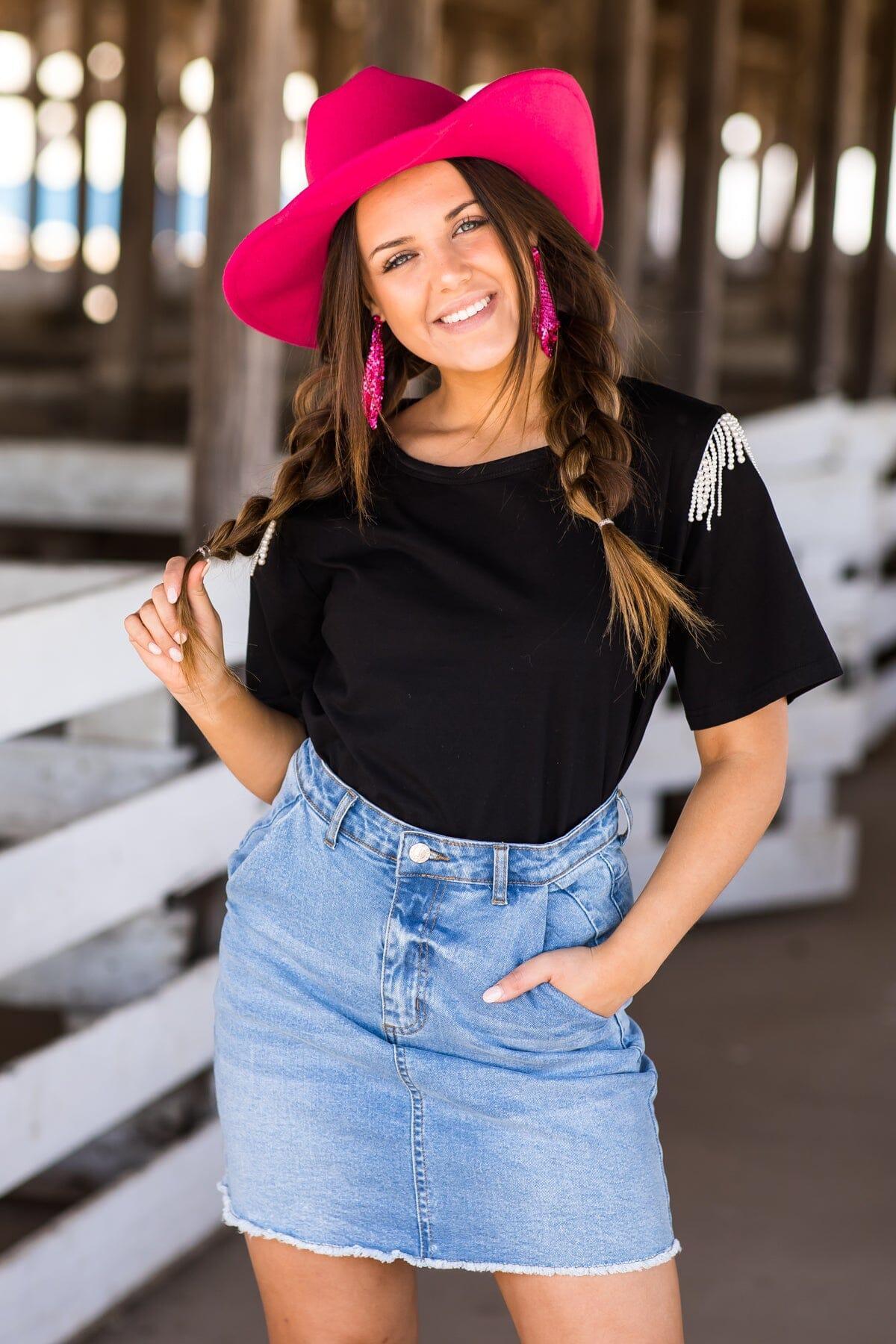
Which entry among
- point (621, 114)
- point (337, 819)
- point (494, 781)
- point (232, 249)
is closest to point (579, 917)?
point (494, 781)

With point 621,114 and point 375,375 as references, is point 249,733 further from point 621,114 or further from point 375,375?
point 621,114

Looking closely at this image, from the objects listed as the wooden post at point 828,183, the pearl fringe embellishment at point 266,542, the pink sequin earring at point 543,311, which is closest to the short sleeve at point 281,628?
the pearl fringe embellishment at point 266,542

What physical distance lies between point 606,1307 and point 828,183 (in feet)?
21.6

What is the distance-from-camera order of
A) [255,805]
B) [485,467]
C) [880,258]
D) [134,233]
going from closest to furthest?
[485,467]
[255,805]
[134,233]
[880,258]

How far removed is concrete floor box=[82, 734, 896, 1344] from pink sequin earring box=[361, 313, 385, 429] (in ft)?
5.61

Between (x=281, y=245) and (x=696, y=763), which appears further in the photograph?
(x=696, y=763)

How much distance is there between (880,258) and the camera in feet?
26.2

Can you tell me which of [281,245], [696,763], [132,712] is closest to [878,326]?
[696,763]

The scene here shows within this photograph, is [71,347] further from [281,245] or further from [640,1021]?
→ [281,245]

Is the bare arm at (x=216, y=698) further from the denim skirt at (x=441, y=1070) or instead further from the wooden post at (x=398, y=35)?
the wooden post at (x=398, y=35)

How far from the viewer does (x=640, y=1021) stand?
4.15 meters

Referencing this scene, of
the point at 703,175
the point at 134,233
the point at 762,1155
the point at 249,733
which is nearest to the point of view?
the point at 249,733

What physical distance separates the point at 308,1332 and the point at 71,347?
10.5 m

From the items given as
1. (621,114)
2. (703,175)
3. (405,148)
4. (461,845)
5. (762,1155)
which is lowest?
(762,1155)
